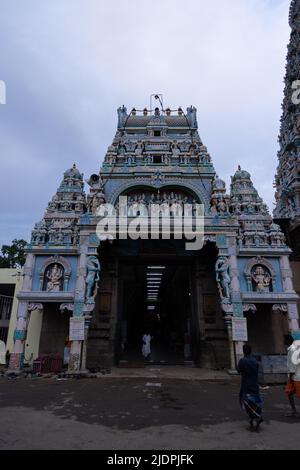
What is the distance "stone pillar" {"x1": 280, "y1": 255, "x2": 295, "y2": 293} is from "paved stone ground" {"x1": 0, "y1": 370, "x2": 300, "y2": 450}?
6.15 meters

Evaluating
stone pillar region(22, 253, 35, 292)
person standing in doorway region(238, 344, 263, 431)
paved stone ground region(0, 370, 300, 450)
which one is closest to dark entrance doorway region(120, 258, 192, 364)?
stone pillar region(22, 253, 35, 292)

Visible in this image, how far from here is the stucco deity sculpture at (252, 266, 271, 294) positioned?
15.6 m

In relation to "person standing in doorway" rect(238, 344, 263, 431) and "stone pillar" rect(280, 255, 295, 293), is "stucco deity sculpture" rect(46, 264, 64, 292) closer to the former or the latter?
"person standing in doorway" rect(238, 344, 263, 431)

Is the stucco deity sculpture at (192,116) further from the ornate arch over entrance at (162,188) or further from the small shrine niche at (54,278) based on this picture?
the small shrine niche at (54,278)

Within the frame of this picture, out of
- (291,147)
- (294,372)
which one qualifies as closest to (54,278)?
(294,372)

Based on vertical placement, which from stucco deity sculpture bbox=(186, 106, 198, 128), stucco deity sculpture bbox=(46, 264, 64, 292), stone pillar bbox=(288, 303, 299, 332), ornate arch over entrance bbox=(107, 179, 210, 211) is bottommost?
stone pillar bbox=(288, 303, 299, 332)

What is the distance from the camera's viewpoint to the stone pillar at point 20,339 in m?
13.9

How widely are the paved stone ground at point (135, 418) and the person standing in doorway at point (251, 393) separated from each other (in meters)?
0.25

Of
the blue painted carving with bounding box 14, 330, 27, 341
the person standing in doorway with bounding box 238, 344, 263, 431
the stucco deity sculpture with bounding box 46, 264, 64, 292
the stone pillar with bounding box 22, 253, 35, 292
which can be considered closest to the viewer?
the person standing in doorway with bounding box 238, 344, 263, 431

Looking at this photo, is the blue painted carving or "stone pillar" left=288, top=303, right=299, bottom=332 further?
"stone pillar" left=288, top=303, right=299, bottom=332

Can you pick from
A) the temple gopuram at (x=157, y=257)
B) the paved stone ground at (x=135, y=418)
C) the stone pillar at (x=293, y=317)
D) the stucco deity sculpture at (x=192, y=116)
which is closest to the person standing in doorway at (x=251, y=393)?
the paved stone ground at (x=135, y=418)
